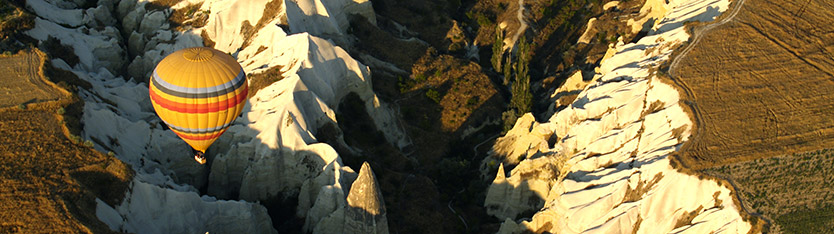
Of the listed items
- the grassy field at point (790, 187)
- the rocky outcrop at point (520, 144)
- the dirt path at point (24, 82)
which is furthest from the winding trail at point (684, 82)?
the dirt path at point (24, 82)

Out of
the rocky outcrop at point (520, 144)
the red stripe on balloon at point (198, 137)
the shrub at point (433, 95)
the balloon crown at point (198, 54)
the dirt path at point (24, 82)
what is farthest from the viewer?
the shrub at point (433, 95)

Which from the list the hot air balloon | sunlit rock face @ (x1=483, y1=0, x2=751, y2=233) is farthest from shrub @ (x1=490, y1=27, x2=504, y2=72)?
the hot air balloon

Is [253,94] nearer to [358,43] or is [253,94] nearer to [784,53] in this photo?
[358,43]

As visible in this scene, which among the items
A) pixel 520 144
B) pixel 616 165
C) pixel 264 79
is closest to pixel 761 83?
pixel 616 165

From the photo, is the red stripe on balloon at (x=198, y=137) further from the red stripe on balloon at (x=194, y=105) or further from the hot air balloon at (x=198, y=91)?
the red stripe on balloon at (x=194, y=105)

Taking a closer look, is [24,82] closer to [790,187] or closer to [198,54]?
[198,54]

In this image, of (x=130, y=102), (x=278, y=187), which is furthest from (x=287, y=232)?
(x=130, y=102)
